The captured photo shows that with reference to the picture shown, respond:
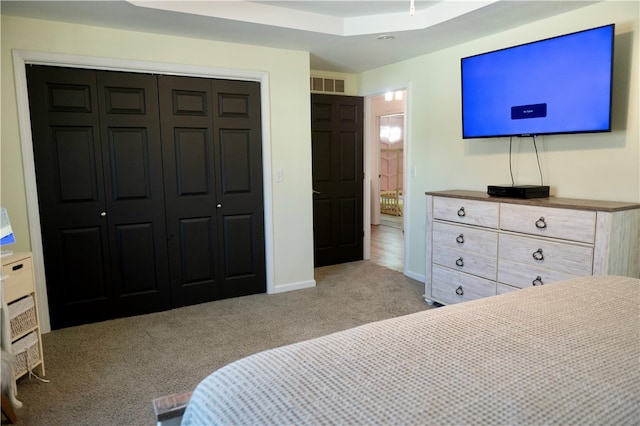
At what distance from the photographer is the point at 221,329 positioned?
3.10 meters

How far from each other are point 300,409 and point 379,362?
25 centimetres

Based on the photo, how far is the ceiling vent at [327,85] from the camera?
4.68 meters

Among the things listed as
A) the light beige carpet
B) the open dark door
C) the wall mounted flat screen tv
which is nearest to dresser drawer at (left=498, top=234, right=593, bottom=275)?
the wall mounted flat screen tv

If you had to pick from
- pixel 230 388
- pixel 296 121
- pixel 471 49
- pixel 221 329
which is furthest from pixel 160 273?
pixel 471 49

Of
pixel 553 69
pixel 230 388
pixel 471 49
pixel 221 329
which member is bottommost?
pixel 221 329

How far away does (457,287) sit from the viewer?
3.24 m

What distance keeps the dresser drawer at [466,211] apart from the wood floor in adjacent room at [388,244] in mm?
1527

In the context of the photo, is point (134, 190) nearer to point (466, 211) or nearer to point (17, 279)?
point (17, 279)

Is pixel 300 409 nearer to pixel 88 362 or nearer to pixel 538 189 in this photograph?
pixel 88 362

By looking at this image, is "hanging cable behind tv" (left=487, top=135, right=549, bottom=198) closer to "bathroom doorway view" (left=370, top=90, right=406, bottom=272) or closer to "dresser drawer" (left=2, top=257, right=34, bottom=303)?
"bathroom doorway view" (left=370, top=90, right=406, bottom=272)

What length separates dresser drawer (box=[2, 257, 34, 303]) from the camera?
7.13 feet

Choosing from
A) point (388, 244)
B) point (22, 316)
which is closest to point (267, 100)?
point (22, 316)

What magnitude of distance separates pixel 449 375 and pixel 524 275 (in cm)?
213

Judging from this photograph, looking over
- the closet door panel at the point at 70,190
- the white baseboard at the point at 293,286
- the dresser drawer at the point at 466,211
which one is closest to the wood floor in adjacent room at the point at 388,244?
the white baseboard at the point at 293,286
